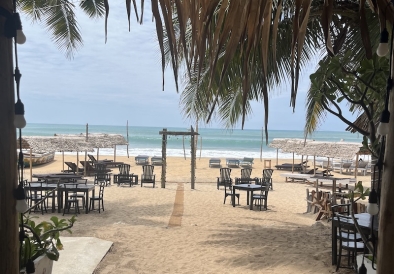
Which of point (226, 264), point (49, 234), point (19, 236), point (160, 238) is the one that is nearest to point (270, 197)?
point (160, 238)

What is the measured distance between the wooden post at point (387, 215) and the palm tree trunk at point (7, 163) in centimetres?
116

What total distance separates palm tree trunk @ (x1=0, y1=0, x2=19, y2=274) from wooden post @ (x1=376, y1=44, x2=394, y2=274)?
116 cm

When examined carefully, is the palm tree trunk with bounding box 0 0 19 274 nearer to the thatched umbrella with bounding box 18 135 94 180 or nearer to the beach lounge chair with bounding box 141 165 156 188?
the beach lounge chair with bounding box 141 165 156 188

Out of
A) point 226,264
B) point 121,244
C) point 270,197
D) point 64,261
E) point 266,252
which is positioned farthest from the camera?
point 270,197

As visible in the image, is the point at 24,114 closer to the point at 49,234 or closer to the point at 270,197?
the point at 49,234

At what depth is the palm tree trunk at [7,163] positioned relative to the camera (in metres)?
1.18

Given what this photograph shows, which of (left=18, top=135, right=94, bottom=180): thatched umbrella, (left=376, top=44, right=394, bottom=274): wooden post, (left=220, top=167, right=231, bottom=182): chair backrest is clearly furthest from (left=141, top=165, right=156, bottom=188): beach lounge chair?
(left=376, top=44, right=394, bottom=274): wooden post

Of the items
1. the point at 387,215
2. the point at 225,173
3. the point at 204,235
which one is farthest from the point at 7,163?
the point at 225,173

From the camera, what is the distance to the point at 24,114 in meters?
1.24

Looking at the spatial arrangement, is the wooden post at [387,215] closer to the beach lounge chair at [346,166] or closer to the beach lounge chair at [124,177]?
the beach lounge chair at [124,177]

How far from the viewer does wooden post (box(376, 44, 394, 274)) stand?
3.39ft

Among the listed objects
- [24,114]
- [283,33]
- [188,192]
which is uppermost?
[283,33]

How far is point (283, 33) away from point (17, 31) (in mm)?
4771

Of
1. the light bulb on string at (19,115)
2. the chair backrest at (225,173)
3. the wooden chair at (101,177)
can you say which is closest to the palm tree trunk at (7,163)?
the light bulb on string at (19,115)
